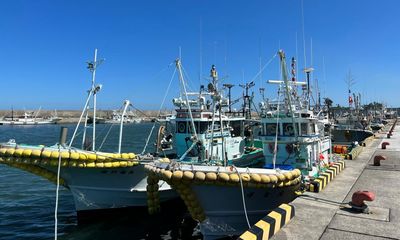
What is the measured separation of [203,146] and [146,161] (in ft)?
14.3

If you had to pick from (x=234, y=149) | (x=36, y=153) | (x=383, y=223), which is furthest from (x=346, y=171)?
(x=36, y=153)

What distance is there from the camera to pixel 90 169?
13305 millimetres

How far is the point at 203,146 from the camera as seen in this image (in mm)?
16438

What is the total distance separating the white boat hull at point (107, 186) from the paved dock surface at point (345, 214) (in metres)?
6.59

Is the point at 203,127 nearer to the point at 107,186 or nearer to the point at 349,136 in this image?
the point at 107,186

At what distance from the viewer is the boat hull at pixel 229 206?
10469 mm

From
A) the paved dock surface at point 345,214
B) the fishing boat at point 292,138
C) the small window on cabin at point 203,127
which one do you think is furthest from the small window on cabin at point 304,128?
the small window on cabin at point 203,127

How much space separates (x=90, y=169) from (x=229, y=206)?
18.7 ft

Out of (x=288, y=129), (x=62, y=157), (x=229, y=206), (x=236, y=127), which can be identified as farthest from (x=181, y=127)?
(x=229, y=206)

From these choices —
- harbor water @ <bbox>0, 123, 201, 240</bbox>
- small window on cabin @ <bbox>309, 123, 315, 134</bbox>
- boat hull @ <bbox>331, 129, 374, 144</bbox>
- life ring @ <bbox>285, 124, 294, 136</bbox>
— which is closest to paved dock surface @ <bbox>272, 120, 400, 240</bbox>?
small window on cabin @ <bbox>309, 123, 315, 134</bbox>

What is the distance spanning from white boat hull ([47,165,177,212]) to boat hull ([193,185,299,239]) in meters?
4.15

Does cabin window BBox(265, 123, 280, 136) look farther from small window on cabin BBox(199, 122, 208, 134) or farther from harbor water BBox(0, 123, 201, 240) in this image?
harbor water BBox(0, 123, 201, 240)

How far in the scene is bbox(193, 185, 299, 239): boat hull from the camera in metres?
10.5

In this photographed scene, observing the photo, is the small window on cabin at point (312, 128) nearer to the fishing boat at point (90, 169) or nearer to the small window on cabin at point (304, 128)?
the small window on cabin at point (304, 128)
